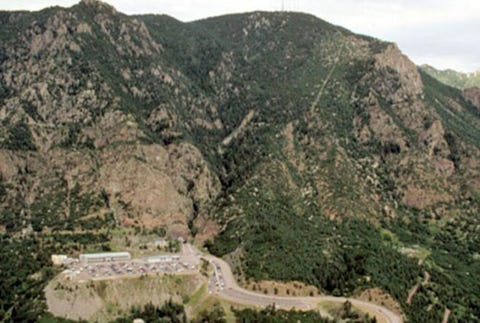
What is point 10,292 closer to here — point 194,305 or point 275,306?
point 194,305

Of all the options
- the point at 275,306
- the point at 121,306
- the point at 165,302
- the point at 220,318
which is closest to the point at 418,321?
the point at 275,306

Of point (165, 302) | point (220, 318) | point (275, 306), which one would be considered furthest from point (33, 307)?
point (275, 306)

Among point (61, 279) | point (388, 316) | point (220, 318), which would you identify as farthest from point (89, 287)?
point (388, 316)

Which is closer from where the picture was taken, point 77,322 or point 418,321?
point 77,322

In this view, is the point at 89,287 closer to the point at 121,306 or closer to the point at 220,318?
the point at 121,306

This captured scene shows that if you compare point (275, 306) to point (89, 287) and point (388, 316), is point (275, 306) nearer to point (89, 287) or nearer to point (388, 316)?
point (388, 316)

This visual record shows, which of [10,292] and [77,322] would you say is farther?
[10,292]
